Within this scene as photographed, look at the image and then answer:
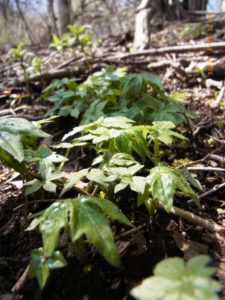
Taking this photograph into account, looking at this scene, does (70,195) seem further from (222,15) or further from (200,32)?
(222,15)

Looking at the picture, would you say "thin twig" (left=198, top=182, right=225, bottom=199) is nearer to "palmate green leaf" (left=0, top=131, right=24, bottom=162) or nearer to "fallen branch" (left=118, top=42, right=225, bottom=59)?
"palmate green leaf" (left=0, top=131, right=24, bottom=162)

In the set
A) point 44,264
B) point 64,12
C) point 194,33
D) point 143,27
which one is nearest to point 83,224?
point 44,264

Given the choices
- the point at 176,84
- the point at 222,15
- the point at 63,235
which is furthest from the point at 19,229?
the point at 222,15

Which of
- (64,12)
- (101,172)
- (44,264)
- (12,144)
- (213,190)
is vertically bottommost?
(213,190)

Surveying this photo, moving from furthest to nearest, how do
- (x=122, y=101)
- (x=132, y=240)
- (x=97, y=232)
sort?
1. (x=122, y=101)
2. (x=132, y=240)
3. (x=97, y=232)

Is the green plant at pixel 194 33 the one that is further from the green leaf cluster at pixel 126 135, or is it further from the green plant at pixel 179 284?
the green plant at pixel 179 284

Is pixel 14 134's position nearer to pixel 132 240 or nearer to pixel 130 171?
pixel 130 171

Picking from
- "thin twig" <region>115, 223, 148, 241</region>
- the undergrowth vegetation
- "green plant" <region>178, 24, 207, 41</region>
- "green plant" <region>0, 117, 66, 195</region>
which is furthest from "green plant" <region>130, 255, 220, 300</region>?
"green plant" <region>178, 24, 207, 41</region>
